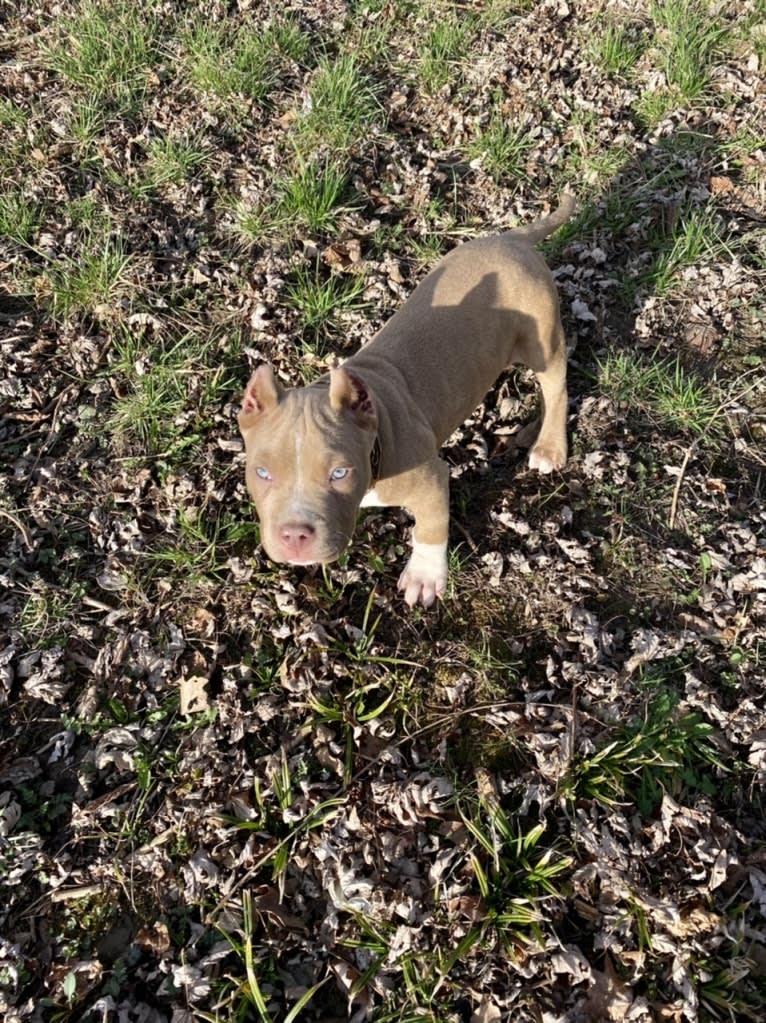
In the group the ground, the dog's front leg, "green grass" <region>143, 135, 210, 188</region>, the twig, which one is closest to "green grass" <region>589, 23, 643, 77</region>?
the ground

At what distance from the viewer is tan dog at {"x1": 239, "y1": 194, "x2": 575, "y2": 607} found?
292 centimetres

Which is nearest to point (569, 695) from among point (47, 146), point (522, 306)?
point (522, 306)

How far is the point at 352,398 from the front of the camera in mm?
3014

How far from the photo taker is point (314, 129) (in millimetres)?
5641

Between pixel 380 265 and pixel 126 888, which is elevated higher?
pixel 380 265

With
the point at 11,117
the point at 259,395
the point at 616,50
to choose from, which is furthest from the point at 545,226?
the point at 11,117

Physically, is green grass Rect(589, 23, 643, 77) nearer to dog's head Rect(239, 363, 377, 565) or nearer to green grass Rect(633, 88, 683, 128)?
green grass Rect(633, 88, 683, 128)

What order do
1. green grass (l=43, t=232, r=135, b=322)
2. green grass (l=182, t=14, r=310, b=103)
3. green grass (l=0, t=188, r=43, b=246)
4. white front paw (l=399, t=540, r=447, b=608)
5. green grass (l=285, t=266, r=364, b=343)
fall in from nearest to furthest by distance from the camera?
white front paw (l=399, t=540, r=447, b=608), green grass (l=285, t=266, r=364, b=343), green grass (l=43, t=232, r=135, b=322), green grass (l=0, t=188, r=43, b=246), green grass (l=182, t=14, r=310, b=103)

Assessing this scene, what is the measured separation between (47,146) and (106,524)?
3344 mm

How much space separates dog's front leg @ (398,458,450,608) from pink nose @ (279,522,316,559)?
78 centimetres

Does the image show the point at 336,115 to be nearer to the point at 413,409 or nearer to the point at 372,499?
the point at 413,409

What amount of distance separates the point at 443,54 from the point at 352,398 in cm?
438

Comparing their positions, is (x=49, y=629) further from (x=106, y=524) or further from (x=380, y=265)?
(x=380, y=265)

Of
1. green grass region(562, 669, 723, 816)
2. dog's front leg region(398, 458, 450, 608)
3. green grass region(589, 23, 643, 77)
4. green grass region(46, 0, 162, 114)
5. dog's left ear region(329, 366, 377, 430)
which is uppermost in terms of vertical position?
green grass region(589, 23, 643, 77)
